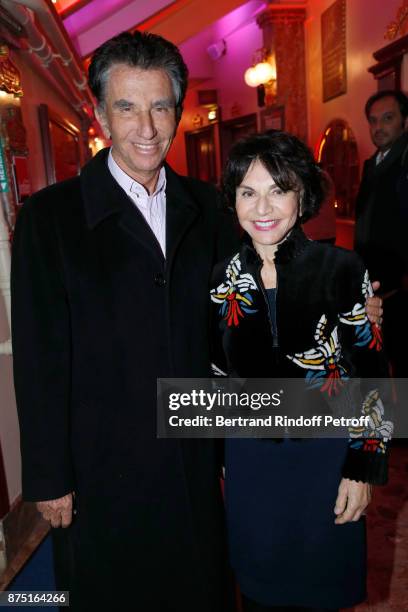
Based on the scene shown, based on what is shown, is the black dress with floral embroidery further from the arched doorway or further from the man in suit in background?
the arched doorway

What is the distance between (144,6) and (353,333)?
5045 millimetres

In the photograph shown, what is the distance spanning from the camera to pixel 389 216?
2.86m

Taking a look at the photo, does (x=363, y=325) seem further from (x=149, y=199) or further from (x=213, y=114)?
(x=213, y=114)

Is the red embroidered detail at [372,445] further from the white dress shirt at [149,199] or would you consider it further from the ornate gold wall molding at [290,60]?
the ornate gold wall molding at [290,60]

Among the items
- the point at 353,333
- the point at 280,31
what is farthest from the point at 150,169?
the point at 280,31

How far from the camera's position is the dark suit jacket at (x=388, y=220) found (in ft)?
9.16

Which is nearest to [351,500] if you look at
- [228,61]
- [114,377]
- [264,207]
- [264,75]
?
[114,377]

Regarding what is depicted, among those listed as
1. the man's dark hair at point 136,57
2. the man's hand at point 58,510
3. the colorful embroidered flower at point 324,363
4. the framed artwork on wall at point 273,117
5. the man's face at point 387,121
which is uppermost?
the framed artwork on wall at point 273,117

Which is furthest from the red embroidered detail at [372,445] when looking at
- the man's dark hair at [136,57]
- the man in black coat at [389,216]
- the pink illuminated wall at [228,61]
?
the pink illuminated wall at [228,61]

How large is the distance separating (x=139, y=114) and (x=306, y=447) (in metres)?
1.06

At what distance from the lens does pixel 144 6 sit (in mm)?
5090

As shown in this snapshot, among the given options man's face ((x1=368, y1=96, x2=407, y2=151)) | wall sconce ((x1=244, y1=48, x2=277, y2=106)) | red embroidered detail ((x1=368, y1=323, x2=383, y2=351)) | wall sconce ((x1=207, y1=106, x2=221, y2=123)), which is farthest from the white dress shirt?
wall sconce ((x1=207, y1=106, x2=221, y2=123))

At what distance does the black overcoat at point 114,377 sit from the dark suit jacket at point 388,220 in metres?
1.65

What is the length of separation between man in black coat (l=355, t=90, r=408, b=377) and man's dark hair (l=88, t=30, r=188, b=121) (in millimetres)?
1842
